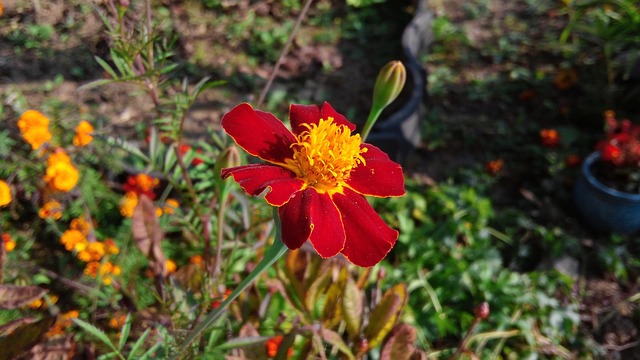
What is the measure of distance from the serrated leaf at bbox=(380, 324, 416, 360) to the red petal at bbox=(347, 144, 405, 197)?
1.29 feet

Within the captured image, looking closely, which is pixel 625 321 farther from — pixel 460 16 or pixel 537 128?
pixel 460 16

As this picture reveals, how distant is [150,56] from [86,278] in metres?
0.81

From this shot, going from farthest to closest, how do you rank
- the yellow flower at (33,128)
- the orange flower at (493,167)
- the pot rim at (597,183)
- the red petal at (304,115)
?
1. the orange flower at (493,167)
2. the pot rim at (597,183)
3. the yellow flower at (33,128)
4. the red petal at (304,115)

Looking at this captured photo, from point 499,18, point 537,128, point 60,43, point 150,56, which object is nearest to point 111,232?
point 150,56

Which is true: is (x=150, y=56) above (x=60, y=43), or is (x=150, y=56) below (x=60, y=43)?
above

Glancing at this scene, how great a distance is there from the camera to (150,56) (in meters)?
1.03

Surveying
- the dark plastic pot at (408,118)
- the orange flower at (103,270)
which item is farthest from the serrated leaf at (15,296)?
the dark plastic pot at (408,118)

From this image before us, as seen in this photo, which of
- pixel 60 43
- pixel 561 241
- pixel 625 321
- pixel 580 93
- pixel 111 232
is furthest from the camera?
pixel 580 93

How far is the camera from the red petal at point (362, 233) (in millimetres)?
813

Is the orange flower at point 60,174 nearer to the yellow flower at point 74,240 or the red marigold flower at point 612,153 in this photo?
the yellow flower at point 74,240

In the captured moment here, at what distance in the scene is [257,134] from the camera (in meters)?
0.91

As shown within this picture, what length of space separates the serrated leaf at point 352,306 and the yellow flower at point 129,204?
0.70m

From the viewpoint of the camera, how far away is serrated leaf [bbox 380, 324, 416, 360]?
1172 mm

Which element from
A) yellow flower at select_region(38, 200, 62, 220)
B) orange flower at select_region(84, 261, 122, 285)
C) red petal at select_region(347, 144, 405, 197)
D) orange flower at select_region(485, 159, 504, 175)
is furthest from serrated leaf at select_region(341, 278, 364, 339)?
orange flower at select_region(485, 159, 504, 175)
